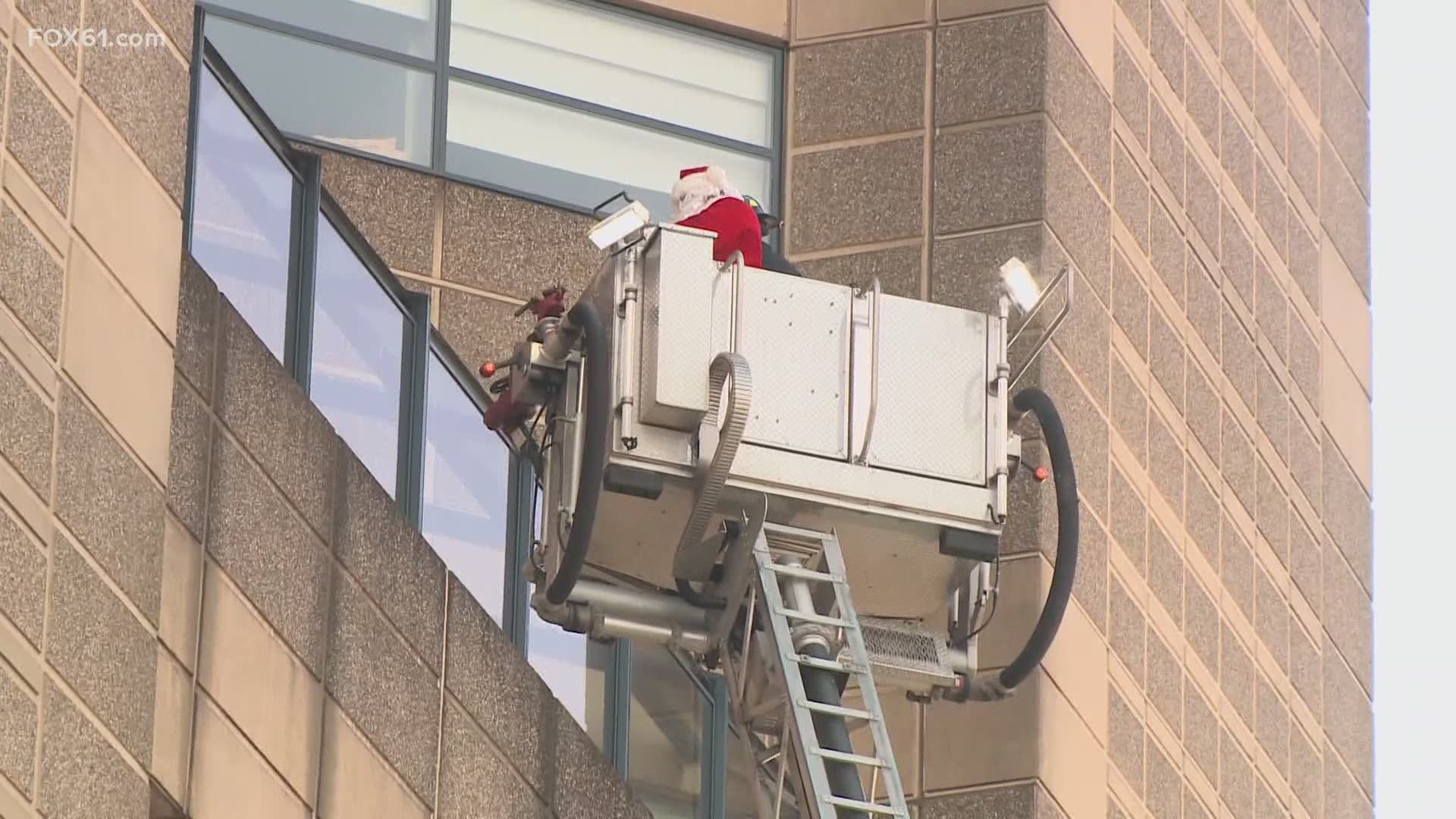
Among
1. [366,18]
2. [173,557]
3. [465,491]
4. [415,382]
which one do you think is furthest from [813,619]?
[366,18]

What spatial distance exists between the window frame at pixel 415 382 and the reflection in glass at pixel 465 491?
47 millimetres

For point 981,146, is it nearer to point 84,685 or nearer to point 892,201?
point 892,201

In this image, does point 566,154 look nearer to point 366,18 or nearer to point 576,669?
point 366,18

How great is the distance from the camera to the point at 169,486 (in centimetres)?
1259

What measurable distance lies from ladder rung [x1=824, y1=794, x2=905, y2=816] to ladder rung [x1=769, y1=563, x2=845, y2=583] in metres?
1.30

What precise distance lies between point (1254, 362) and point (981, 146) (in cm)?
376

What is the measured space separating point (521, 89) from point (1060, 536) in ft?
23.8

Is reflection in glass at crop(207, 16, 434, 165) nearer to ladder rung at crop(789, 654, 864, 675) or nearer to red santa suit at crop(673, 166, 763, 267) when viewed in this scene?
red santa suit at crop(673, 166, 763, 267)

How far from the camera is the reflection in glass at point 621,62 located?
836 inches

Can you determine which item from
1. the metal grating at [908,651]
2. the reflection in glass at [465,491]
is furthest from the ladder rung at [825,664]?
the reflection in glass at [465,491]

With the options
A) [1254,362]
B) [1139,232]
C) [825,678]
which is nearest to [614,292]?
[825,678]

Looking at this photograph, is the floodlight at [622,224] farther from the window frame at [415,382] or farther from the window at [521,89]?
the window at [521,89]

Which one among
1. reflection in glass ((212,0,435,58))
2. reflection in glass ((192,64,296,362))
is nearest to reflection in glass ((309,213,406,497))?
reflection in glass ((192,64,296,362))

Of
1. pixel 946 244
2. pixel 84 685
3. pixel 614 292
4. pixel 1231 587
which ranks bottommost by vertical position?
pixel 84 685
